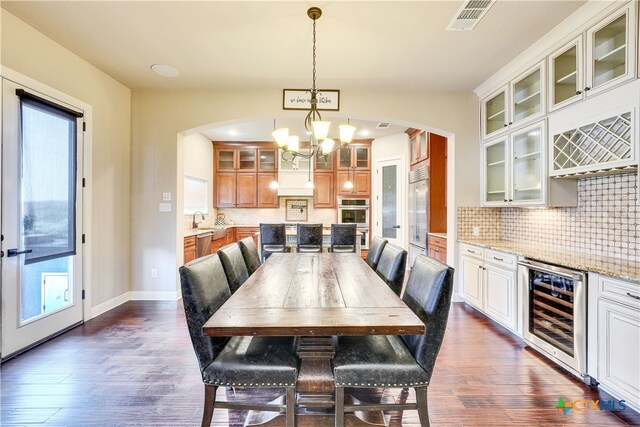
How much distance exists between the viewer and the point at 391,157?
21.0 ft

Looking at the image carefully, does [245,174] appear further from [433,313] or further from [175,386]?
[433,313]

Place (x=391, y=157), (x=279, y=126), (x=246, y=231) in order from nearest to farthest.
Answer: (x=279, y=126) < (x=391, y=157) < (x=246, y=231)

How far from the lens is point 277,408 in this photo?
1.50 m

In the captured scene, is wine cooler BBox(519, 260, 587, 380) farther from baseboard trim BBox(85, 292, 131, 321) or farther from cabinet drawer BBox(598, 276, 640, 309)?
baseboard trim BBox(85, 292, 131, 321)

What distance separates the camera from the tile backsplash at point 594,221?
2289 millimetres

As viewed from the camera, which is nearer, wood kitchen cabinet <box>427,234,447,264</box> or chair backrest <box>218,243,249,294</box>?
chair backrest <box>218,243,249,294</box>

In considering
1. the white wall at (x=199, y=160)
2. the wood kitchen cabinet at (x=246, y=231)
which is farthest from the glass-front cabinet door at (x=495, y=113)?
the wood kitchen cabinet at (x=246, y=231)

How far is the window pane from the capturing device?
2592 mm

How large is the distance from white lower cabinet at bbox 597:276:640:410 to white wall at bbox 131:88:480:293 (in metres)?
2.26

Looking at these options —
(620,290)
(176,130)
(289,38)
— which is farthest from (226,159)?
(620,290)

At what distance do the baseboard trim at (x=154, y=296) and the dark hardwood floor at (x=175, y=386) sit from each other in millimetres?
1004

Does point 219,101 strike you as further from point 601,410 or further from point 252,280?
point 601,410

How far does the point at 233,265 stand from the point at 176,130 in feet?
8.46

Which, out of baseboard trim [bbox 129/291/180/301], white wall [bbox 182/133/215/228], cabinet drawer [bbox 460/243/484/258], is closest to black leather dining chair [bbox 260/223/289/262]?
baseboard trim [bbox 129/291/180/301]
